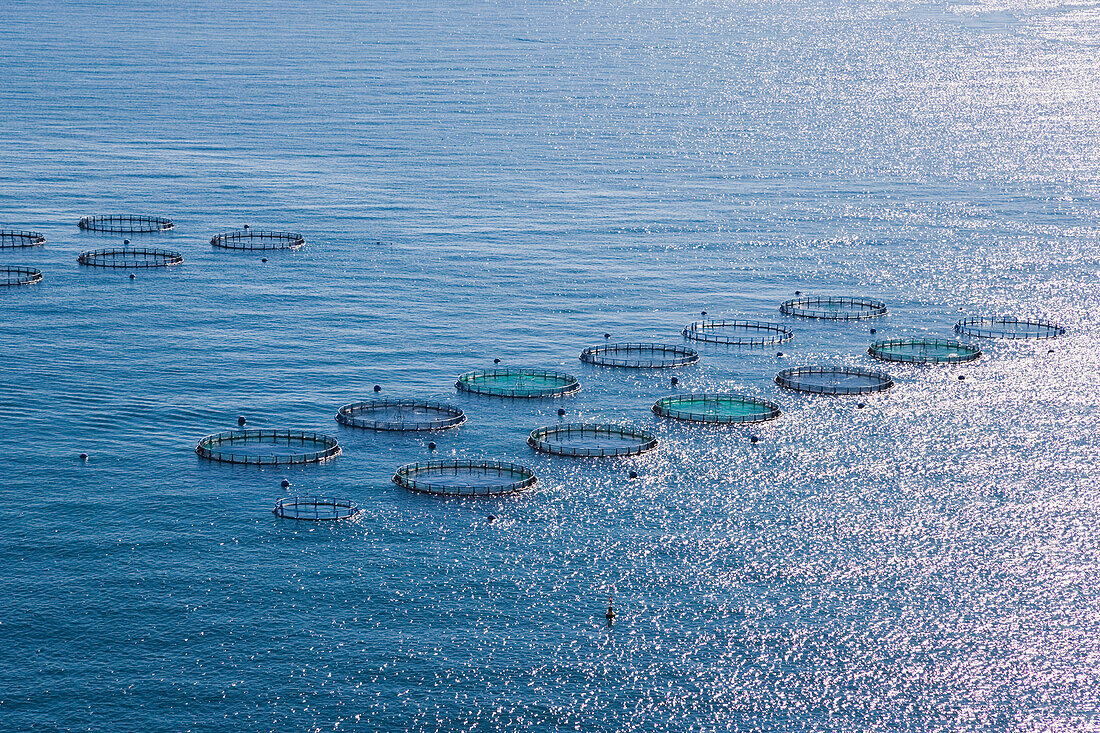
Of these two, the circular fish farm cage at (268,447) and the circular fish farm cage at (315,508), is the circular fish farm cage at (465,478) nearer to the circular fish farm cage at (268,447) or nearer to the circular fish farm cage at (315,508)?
the circular fish farm cage at (315,508)

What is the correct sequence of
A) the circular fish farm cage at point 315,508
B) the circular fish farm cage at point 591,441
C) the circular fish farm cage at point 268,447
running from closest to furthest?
the circular fish farm cage at point 315,508 → the circular fish farm cage at point 268,447 → the circular fish farm cage at point 591,441

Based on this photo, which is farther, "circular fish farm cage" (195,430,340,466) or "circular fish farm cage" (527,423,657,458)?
"circular fish farm cage" (527,423,657,458)

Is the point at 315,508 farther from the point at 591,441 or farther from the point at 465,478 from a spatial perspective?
the point at 591,441

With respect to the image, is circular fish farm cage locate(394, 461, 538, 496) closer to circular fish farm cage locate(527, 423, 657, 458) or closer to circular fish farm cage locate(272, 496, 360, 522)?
circular fish farm cage locate(527, 423, 657, 458)

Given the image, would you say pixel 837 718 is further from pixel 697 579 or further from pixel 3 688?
pixel 3 688

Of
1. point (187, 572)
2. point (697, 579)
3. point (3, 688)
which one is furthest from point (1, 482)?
point (697, 579)

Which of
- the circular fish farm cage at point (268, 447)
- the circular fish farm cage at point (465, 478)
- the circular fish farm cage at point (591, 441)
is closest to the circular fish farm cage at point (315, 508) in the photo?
the circular fish farm cage at point (465, 478)

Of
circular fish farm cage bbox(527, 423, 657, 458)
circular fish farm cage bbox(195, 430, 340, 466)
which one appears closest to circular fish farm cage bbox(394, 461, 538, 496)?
circular fish farm cage bbox(527, 423, 657, 458)
